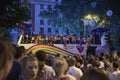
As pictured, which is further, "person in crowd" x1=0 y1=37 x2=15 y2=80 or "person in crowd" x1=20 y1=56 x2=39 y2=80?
"person in crowd" x1=20 y1=56 x2=39 y2=80

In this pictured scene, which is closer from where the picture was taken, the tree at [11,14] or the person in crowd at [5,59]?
the person in crowd at [5,59]

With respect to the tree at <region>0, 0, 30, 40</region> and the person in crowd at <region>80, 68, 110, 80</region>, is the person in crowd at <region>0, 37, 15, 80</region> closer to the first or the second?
the person in crowd at <region>80, 68, 110, 80</region>

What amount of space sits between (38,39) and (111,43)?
5956mm

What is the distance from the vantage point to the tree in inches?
647

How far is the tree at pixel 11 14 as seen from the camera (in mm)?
16438

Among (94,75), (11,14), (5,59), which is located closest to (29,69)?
(94,75)

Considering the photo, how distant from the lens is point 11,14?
1662 cm

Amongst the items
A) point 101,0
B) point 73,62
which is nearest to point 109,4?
point 101,0

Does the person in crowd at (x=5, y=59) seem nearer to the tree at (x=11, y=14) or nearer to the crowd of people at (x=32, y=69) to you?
the crowd of people at (x=32, y=69)

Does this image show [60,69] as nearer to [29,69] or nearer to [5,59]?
[29,69]

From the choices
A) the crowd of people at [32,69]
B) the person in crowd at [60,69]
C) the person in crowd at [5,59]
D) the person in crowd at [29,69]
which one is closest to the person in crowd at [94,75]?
the crowd of people at [32,69]

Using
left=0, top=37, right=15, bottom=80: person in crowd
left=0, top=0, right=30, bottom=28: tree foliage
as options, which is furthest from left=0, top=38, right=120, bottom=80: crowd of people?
left=0, top=0, right=30, bottom=28: tree foliage

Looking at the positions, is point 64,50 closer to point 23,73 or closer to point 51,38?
point 51,38

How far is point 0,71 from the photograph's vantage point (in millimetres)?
2211
